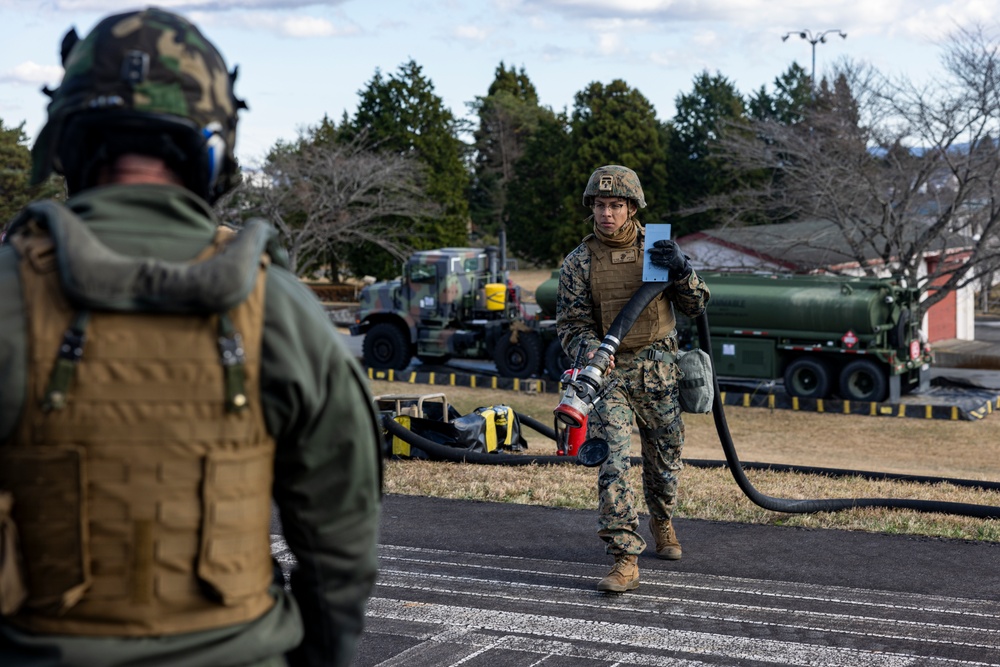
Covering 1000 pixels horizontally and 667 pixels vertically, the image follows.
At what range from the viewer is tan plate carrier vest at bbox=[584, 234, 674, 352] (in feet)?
20.5

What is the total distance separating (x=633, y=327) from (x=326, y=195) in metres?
30.8

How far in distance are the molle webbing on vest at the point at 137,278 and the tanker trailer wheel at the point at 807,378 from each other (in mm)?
21519

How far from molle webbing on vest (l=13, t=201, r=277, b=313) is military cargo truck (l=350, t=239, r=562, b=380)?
2321cm

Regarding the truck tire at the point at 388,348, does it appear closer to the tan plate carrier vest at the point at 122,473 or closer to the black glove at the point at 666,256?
the black glove at the point at 666,256

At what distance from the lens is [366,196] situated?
37.6 m

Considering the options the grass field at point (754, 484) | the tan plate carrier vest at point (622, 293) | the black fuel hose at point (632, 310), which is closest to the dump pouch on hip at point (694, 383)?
the tan plate carrier vest at point (622, 293)

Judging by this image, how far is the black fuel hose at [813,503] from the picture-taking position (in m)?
7.28

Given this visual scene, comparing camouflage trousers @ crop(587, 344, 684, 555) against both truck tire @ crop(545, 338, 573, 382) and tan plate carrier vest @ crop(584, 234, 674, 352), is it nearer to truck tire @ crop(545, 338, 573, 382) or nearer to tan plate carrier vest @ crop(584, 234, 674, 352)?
tan plate carrier vest @ crop(584, 234, 674, 352)

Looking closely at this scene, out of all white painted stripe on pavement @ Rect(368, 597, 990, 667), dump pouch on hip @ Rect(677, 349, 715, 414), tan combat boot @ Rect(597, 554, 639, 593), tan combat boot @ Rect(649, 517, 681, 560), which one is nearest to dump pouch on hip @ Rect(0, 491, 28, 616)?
white painted stripe on pavement @ Rect(368, 597, 990, 667)

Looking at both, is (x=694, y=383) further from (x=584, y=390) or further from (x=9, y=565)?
(x=9, y=565)

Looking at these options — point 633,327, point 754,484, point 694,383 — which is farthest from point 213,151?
point 754,484

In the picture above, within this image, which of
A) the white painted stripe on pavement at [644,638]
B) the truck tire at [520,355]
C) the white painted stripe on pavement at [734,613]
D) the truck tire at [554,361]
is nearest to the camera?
the white painted stripe on pavement at [644,638]

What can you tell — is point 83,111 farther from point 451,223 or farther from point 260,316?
point 451,223

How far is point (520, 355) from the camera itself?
2475 centimetres
